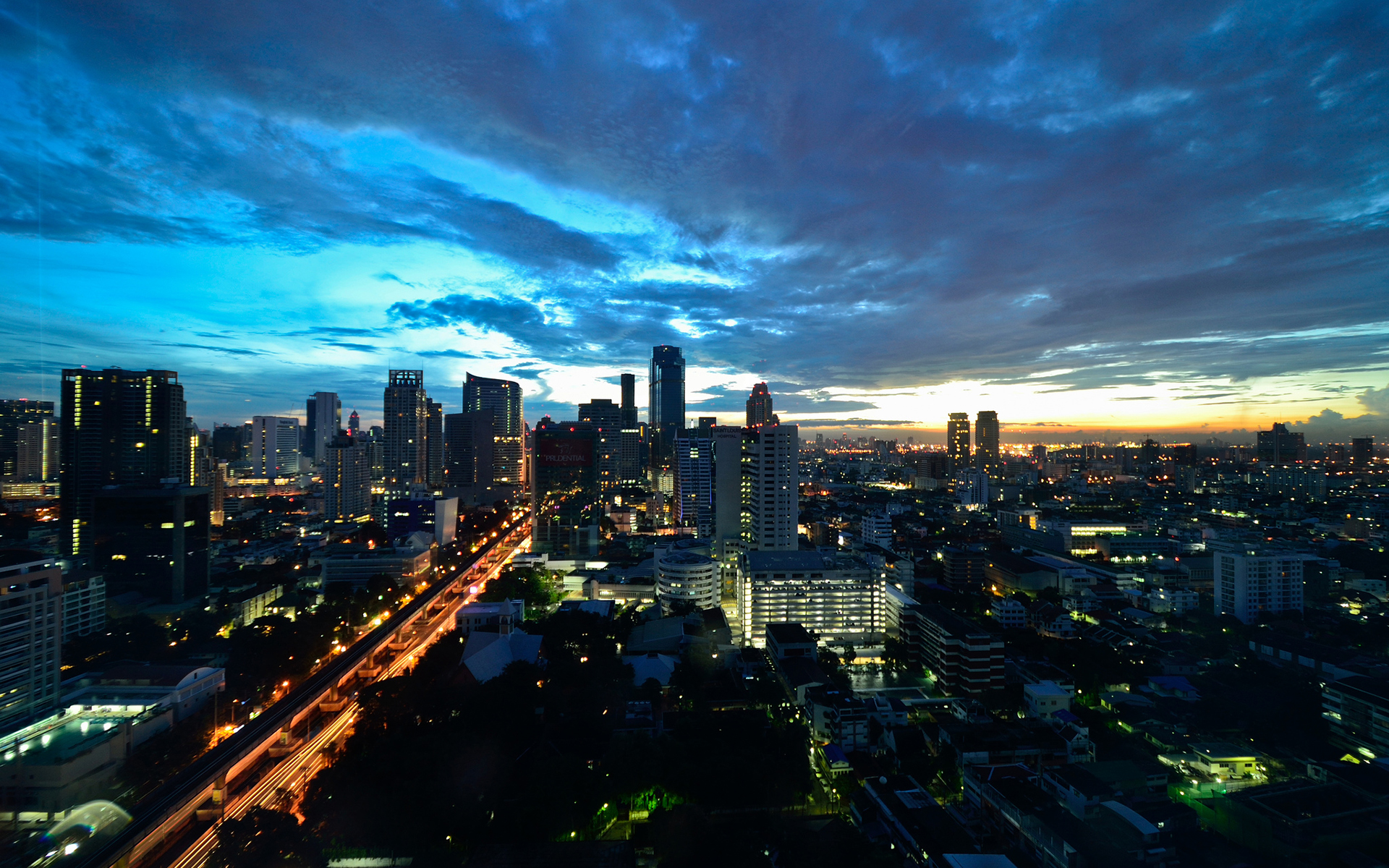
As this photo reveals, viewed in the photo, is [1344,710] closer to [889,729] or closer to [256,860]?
[889,729]

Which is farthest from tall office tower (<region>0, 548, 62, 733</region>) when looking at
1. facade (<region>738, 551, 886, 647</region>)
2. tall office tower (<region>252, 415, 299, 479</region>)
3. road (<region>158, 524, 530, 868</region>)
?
tall office tower (<region>252, 415, 299, 479</region>)

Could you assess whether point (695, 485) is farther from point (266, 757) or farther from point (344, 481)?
point (266, 757)

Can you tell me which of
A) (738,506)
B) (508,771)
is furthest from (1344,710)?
(738,506)

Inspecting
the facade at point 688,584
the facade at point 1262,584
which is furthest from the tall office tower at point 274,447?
the facade at point 1262,584

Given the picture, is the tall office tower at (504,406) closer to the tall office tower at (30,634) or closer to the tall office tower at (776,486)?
the tall office tower at (776,486)

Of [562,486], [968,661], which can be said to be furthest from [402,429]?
[968,661]
